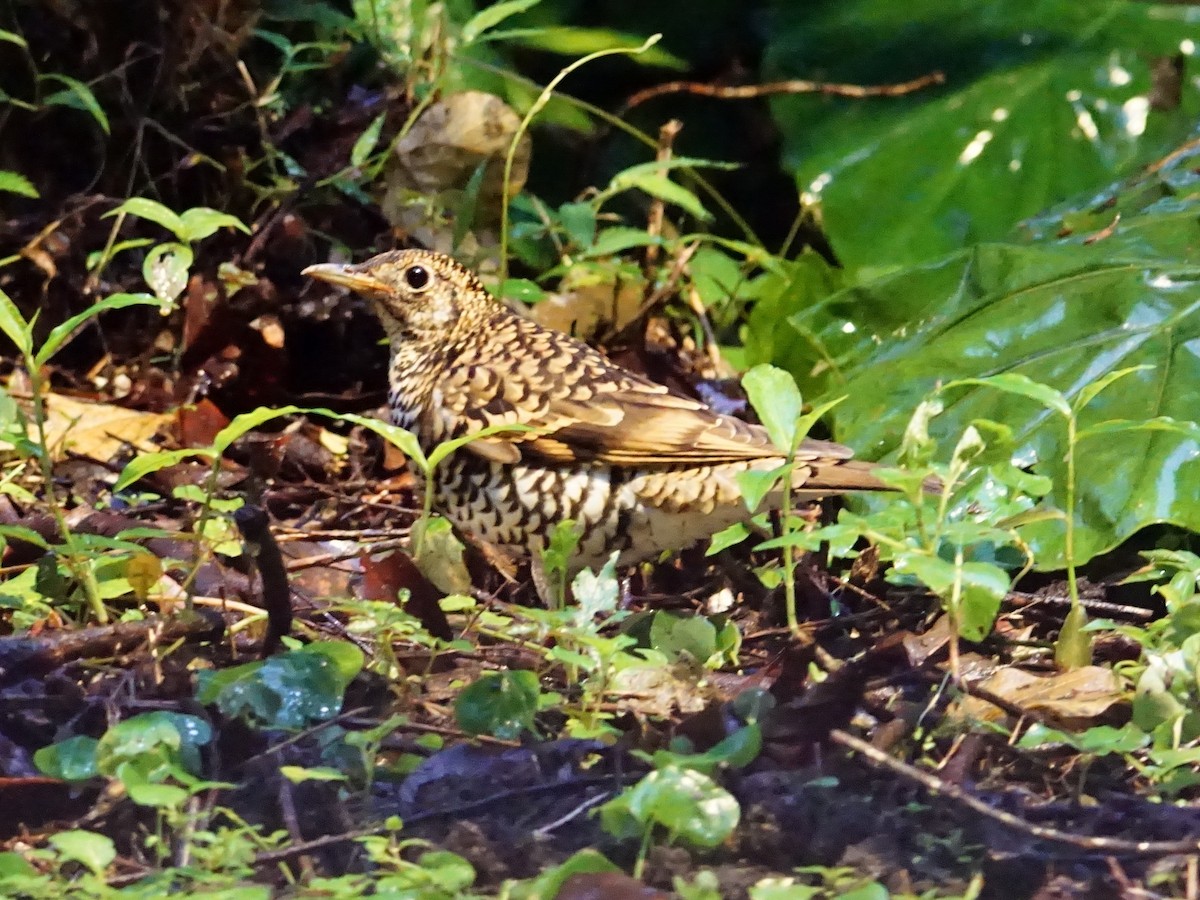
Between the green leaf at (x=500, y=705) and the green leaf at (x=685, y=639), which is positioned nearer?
the green leaf at (x=500, y=705)

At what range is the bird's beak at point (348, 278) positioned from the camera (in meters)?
2.47

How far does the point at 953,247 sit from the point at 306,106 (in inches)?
65.2

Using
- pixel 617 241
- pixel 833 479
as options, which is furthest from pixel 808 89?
pixel 833 479

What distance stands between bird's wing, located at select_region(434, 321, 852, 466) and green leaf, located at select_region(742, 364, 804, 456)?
0.39 m

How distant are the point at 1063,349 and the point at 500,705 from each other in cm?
126

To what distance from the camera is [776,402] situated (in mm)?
1682

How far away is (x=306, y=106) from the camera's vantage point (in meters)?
3.42

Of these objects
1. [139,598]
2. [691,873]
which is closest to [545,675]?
[691,873]

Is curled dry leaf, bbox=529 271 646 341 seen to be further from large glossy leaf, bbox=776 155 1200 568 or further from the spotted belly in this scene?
the spotted belly

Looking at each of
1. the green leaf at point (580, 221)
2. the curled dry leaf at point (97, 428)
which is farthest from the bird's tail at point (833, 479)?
the curled dry leaf at point (97, 428)

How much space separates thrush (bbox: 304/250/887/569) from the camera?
220cm

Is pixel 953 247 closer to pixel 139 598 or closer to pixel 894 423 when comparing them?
pixel 894 423

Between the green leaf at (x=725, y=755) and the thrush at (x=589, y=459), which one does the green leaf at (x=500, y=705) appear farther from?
the thrush at (x=589, y=459)

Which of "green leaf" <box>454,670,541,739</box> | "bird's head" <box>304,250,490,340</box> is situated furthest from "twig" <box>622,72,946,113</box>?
"green leaf" <box>454,670,541,739</box>
